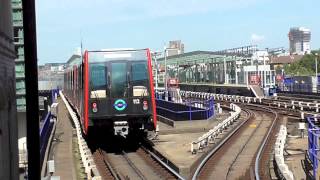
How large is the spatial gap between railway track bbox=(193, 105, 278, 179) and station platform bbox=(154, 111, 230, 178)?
460mm

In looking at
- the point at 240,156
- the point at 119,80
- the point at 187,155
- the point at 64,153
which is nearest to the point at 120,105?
the point at 119,80

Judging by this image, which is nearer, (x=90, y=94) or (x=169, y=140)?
(x=90, y=94)

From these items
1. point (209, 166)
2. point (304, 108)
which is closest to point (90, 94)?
point (209, 166)

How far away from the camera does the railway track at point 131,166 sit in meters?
14.8

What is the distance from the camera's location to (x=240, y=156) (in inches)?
704

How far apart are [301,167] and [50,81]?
59927mm

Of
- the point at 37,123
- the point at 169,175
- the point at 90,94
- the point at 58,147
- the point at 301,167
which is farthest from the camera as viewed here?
the point at 58,147

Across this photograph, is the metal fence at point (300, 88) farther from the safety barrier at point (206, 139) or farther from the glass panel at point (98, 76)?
the glass panel at point (98, 76)

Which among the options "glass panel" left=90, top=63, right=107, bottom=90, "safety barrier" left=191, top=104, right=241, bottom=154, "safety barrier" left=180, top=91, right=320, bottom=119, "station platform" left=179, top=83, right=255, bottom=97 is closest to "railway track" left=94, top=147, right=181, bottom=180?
"safety barrier" left=191, top=104, right=241, bottom=154

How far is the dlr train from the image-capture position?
58.4ft

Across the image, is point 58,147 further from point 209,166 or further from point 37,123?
point 37,123

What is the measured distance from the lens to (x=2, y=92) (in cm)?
478

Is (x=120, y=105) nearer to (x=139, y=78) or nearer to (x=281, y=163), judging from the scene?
(x=139, y=78)

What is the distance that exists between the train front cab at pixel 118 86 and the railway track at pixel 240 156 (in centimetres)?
294
